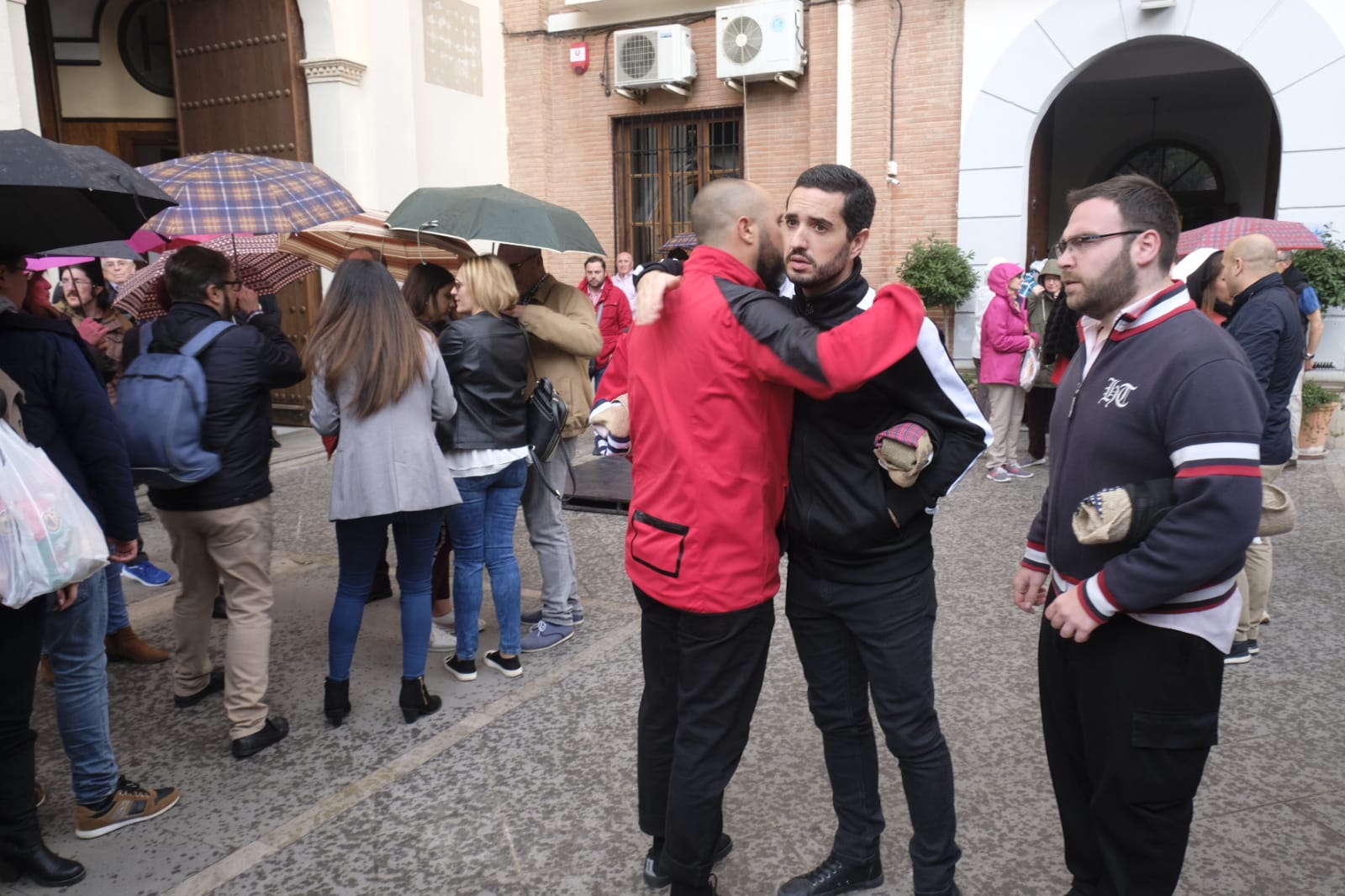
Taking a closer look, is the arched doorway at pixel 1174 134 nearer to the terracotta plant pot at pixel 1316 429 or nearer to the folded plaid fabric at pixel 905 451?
the terracotta plant pot at pixel 1316 429

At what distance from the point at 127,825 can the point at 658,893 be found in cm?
174

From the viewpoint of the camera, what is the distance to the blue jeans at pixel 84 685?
3.03 metres

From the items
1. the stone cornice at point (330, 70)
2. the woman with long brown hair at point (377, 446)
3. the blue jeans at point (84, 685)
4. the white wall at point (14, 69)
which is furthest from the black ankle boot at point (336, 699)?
the stone cornice at point (330, 70)

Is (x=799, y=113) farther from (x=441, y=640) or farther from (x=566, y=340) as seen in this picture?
(x=441, y=640)

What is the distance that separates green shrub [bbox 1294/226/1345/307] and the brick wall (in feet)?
11.5

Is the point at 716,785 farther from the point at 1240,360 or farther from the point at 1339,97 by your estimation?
the point at 1339,97

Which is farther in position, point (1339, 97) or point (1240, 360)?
point (1339, 97)

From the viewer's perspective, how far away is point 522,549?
20.6ft

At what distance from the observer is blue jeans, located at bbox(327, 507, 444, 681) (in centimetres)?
379

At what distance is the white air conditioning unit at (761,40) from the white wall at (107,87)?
6.18 metres

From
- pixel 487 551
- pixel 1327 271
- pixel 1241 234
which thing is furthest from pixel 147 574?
pixel 1327 271

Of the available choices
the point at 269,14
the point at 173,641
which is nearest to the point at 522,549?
the point at 173,641

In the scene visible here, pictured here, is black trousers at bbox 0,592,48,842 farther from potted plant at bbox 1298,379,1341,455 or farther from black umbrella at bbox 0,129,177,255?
potted plant at bbox 1298,379,1341,455

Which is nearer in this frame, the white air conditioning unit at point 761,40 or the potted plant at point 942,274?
the potted plant at point 942,274
